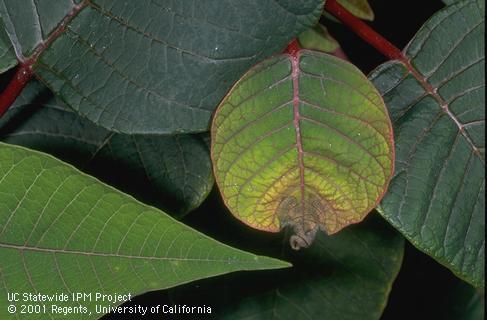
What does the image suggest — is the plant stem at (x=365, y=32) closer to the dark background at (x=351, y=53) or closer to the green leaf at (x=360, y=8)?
the green leaf at (x=360, y=8)

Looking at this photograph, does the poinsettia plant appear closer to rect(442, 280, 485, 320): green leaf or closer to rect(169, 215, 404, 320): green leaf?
rect(169, 215, 404, 320): green leaf

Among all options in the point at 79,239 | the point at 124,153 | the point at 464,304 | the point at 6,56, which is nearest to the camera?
the point at 79,239

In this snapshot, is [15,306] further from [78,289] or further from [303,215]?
[303,215]

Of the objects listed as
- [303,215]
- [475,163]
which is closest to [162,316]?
[303,215]

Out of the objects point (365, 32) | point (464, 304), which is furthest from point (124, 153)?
point (464, 304)

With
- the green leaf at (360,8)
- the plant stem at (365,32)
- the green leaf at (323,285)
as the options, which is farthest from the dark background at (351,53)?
the plant stem at (365,32)

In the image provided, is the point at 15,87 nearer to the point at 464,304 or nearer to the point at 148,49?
the point at 148,49

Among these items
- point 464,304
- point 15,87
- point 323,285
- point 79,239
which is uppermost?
point 15,87
